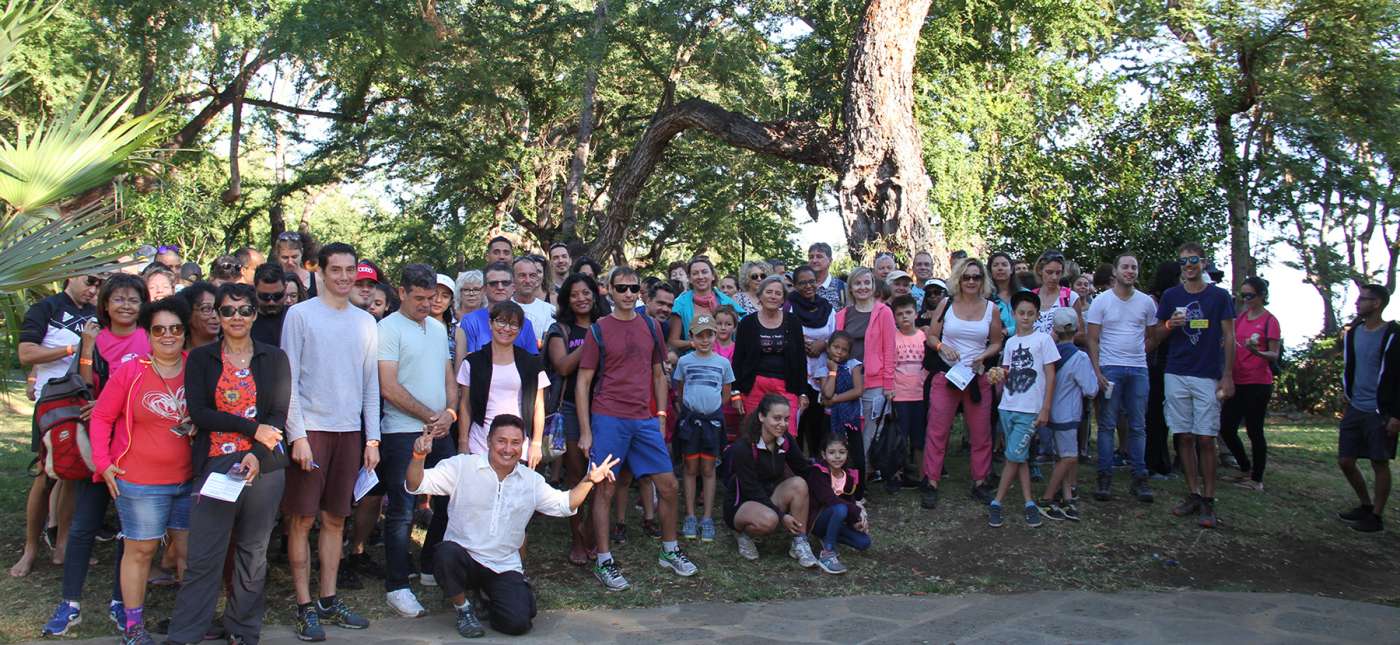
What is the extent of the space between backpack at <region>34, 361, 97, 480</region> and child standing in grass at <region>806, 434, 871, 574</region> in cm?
428

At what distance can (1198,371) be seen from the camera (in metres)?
8.12

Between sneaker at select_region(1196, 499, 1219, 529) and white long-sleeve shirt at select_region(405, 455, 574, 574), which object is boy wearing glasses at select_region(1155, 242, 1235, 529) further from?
white long-sleeve shirt at select_region(405, 455, 574, 574)

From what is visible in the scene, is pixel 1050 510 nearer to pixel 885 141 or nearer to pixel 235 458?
pixel 885 141

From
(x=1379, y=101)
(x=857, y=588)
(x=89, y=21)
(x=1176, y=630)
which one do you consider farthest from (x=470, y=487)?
(x=1379, y=101)

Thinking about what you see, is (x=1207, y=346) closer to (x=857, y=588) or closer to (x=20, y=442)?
(x=857, y=588)

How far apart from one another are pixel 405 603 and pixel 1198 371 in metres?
6.03

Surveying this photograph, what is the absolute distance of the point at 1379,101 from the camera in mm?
15297

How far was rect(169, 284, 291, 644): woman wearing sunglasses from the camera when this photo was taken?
190 inches

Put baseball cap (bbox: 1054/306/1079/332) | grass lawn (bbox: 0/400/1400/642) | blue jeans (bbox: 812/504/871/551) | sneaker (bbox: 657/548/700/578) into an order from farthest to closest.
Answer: baseball cap (bbox: 1054/306/1079/332), blue jeans (bbox: 812/504/871/551), sneaker (bbox: 657/548/700/578), grass lawn (bbox: 0/400/1400/642)

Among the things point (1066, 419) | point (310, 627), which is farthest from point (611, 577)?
point (1066, 419)

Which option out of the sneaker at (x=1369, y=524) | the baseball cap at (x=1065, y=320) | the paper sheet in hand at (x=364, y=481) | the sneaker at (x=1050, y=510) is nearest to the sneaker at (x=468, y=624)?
the paper sheet in hand at (x=364, y=481)

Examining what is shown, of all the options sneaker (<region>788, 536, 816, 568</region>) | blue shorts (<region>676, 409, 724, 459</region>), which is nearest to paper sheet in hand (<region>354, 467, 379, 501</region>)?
blue shorts (<region>676, 409, 724, 459</region>)

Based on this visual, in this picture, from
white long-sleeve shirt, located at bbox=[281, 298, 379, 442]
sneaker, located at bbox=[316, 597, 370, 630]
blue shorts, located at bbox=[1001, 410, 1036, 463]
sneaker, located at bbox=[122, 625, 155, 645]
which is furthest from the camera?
blue shorts, located at bbox=[1001, 410, 1036, 463]

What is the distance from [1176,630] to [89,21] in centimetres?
1630
